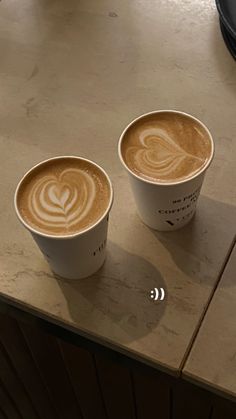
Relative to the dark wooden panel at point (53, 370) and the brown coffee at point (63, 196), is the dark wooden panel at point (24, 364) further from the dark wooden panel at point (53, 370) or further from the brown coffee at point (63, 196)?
the brown coffee at point (63, 196)

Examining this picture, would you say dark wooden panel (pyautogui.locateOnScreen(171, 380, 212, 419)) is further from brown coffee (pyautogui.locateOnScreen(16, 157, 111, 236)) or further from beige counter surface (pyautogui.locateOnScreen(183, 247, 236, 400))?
brown coffee (pyautogui.locateOnScreen(16, 157, 111, 236))

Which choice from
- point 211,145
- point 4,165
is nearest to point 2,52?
point 4,165

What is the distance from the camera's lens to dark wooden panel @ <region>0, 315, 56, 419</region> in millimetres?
872

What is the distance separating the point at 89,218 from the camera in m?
0.66

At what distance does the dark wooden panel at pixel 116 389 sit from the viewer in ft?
2.59

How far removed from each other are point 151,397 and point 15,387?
42cm

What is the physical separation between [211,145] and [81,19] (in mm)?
551

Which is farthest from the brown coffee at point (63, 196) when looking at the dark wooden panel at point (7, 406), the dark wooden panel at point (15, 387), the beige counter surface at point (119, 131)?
the dark wooden panel at point (7, 406)

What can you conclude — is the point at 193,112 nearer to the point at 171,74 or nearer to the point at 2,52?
the point at 171,74

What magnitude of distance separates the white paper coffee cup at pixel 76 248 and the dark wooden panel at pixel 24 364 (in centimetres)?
19

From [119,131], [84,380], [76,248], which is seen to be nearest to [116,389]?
[84,380]

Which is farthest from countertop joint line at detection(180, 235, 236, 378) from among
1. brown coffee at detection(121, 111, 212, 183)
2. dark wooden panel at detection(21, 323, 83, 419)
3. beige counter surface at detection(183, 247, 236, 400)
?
dark wooden panel at detection(21, 323, 83, 419)

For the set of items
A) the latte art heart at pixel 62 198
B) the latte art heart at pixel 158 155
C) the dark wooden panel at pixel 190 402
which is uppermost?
the latte art heart at pixel 158 155

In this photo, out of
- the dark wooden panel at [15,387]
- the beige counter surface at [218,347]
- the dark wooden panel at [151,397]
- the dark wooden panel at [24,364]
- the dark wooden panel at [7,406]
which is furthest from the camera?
the dark wooden panel at [7,406]
